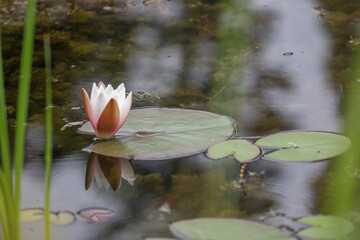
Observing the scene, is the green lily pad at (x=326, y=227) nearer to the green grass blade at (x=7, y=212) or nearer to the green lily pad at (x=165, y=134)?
the green lily pad at (x=165, y=134)

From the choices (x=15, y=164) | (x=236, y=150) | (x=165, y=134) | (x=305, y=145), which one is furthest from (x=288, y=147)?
(x=15, y=164)

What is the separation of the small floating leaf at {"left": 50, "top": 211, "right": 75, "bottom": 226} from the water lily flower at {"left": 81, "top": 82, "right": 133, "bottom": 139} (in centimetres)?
36

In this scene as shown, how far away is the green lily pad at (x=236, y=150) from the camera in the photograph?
1462 millimetres

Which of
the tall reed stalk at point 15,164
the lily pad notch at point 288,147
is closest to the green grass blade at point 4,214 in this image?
the tall reed stalk at point 15,164

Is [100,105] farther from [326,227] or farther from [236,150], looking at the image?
[326,227]

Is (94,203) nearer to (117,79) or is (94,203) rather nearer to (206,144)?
(206,144)

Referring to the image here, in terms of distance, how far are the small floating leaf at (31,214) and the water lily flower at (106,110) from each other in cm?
36

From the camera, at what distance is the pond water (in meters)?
1.28

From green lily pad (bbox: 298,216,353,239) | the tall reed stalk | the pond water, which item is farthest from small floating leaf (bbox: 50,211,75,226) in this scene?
green lily pad (bbox: 298,216,353,239)

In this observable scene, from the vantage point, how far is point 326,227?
1149mm

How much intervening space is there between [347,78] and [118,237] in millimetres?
1158

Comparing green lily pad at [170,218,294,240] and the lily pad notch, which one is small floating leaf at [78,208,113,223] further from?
the lily pad notch

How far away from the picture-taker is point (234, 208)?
1261 mm

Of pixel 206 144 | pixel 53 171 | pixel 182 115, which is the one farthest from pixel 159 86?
pixel 53 171
